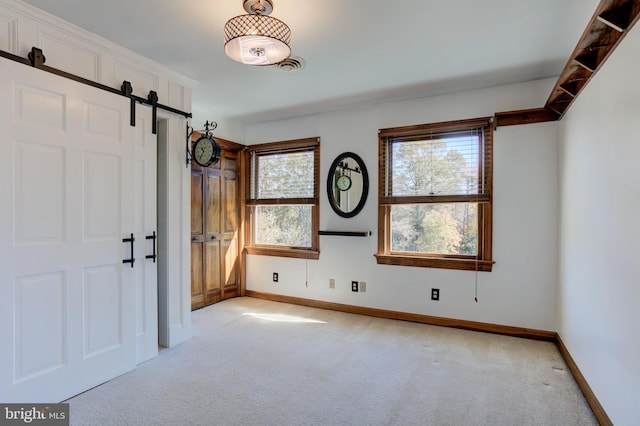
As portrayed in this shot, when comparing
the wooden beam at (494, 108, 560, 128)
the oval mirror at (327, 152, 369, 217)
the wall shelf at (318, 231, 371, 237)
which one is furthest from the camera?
the oval mirror at (327, 152, 369, 217)

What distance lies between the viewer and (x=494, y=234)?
374cm

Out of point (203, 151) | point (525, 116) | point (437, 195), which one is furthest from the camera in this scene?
point (437, 195)

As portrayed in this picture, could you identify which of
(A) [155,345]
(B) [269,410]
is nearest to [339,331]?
(B) [269,410]

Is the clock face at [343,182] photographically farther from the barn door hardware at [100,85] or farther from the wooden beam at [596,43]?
the wooden beam at [596,43]

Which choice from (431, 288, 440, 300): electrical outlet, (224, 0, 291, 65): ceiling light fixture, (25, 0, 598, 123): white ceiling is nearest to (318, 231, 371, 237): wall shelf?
(431, 288, 440, 300): electrical outlet

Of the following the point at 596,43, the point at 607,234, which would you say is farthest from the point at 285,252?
the point at 596,43

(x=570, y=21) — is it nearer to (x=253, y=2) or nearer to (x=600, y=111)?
(x=600, y=111)

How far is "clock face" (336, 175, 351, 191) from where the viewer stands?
455cm

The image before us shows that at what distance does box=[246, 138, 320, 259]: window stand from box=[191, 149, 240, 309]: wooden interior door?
27cm

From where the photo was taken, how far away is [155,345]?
3.12m

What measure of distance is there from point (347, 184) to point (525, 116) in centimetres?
213

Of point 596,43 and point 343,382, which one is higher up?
point 596,43

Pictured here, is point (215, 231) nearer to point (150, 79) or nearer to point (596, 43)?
point (150, 79)

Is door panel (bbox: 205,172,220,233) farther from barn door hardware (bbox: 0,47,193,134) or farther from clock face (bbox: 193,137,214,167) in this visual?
barn door hardware (bbox: 0,47,193,134)
